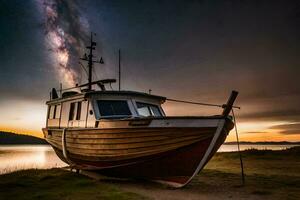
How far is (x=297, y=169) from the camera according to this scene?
1681 cm

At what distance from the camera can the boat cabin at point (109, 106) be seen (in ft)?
43.2

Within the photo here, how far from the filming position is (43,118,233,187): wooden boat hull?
10.7 m

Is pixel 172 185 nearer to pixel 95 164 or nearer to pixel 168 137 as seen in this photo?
pixel 168 137

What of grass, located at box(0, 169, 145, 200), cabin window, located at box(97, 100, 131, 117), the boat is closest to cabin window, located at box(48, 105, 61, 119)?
the boat

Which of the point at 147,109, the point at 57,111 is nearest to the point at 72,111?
the point at 57,111

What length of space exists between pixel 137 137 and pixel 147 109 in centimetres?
290

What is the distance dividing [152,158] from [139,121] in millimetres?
1364

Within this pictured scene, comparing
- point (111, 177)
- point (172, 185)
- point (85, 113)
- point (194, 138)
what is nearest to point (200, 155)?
point (194, 138)

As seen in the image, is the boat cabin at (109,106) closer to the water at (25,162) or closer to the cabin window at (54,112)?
the cabin window at (54,112)

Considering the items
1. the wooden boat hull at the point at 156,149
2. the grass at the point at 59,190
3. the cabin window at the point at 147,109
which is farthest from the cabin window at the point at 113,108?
the grass at the point at 59,190

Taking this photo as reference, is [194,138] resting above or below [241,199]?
above

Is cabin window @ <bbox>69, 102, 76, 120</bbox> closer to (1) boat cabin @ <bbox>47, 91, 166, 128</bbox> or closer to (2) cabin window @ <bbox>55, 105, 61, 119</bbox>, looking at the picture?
(1) boat cabin @ <bbox>47, 91, 166, 128</bbox>

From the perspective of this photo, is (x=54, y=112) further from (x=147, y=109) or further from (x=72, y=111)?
(x=147, y=109)

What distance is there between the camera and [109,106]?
44.0ft
